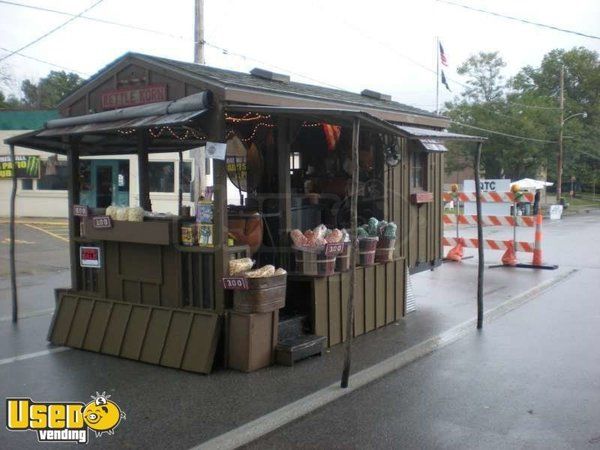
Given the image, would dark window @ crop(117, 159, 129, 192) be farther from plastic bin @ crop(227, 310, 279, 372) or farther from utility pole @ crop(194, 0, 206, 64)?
plastic bin @ crop(227, 310, 279, 372)

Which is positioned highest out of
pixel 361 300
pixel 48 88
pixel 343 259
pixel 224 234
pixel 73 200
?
pixel 48 88

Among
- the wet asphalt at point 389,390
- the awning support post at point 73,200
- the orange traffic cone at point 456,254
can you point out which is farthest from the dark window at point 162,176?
the awning support post at point 73,200

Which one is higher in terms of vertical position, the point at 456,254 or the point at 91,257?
the point at 91,257

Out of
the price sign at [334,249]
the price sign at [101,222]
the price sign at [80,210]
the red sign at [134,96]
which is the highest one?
the red sign at [134,96]

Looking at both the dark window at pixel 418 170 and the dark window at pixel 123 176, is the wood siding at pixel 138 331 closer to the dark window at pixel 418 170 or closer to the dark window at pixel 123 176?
the dark window at pixel 418 170

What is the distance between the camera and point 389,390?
18.9 ft

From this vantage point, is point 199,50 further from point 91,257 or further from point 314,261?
point 314,261

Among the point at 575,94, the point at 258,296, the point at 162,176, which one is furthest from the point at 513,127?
the point at 258,296

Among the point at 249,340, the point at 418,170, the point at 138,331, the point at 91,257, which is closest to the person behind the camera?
the point at 249,340

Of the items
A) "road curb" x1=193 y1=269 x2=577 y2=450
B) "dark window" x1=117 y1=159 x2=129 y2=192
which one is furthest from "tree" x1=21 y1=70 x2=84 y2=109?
"road curb" x1=193 y1=269 x2=577 y2=450

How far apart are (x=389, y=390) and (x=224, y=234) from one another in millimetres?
2203

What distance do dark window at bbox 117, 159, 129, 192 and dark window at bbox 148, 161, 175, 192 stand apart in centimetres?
114

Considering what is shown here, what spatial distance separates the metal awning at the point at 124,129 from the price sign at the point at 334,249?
2.00m

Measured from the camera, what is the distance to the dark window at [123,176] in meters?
25.3
